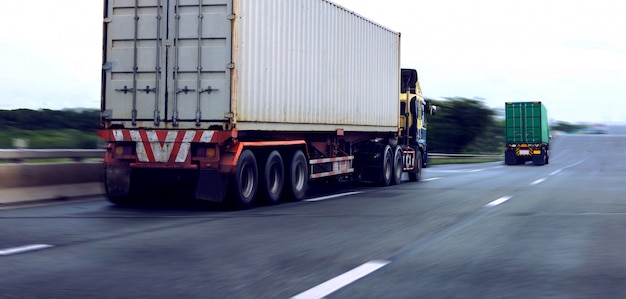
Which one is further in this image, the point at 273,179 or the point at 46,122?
the point at 46,122

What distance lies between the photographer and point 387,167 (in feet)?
68.7

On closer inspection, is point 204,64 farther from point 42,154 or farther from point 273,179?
point 42,154

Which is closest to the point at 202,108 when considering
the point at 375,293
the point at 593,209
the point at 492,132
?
the point at 593,209

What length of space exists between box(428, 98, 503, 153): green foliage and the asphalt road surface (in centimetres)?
4479

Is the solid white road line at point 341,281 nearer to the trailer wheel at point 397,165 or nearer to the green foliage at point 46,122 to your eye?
the trailer wheel at point 397,165

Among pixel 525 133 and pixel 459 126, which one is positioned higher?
pixel 459 126

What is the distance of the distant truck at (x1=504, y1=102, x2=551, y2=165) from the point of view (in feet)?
151

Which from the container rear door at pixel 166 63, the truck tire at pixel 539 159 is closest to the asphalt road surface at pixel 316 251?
the container rear door at pixel 166 63

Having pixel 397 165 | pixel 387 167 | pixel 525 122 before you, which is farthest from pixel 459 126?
pixel 387 167

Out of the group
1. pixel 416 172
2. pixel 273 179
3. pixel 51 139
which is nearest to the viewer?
pixel 273 179

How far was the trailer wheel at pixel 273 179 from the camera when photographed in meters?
13.9

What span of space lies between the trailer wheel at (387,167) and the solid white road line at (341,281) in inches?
512

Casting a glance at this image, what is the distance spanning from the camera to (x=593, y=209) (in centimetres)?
1341

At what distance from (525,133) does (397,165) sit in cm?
2637
